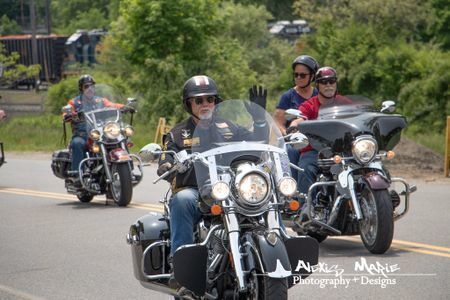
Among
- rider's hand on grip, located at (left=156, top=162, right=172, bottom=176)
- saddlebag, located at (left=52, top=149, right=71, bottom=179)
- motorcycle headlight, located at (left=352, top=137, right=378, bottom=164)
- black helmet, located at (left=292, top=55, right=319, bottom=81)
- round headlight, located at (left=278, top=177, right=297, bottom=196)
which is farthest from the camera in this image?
saddlebag, located at (left=52, top=149, right=71, bottom=179)

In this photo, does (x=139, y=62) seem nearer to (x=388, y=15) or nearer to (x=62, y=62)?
(x=388, y=15)

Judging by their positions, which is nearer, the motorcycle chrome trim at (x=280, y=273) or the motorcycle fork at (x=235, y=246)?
the motorcycle chrome trim at (x=280, y=273)

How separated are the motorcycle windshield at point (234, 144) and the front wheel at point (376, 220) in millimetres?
Answer: 2477

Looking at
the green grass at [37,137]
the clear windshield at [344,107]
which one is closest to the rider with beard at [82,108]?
the clear windshield at [344,107]

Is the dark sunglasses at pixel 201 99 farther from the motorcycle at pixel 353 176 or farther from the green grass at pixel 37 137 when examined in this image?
the green grass at pixel 37 137

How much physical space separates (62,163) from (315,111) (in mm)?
5858

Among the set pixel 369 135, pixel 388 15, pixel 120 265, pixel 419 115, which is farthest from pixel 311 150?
pixel 388 15

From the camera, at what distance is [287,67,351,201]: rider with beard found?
10289 millimetres

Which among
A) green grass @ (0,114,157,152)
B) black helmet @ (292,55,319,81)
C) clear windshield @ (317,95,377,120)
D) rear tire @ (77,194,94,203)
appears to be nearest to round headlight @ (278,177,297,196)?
clear windshield @ (317,95,377,120)

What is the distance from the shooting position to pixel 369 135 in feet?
31.8

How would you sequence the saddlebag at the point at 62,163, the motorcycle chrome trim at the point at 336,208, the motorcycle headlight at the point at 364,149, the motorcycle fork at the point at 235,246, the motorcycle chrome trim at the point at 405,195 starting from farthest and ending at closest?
the saddlebag at the point at 62,163, the motorcycle chrome trim at the point at 405,195, the motorcycle chrome trim at the point at 336,208, the motorcycle headlight at the point at 364,149, the motorcycle fork at the point at 235,246

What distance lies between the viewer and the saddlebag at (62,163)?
50.2 feet

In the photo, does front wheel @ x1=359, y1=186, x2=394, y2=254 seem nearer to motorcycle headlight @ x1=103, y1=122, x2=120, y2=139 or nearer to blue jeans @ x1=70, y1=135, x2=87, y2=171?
motorcycle headlight @ x1=103, y1=122, x2=120, y2=139

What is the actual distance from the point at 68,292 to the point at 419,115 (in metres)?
25.9
